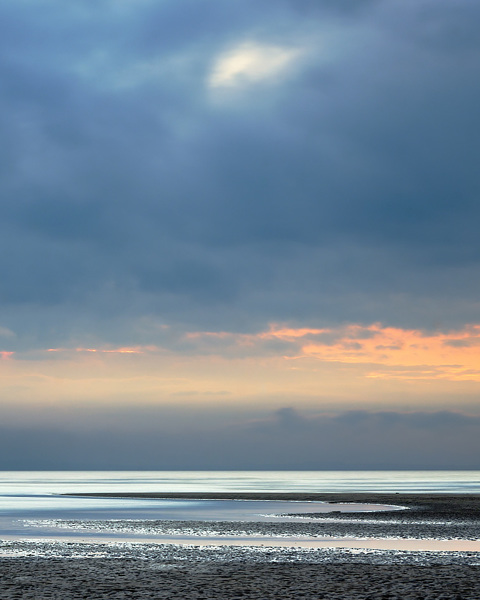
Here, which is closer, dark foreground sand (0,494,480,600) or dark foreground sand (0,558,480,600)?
dark foreground sand (0,558,480,600)

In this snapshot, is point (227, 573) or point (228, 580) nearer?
point (228, 580)

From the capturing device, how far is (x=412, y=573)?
83.1 ft

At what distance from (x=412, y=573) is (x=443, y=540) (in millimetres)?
13350

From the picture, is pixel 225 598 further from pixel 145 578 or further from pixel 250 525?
pixel 250 525

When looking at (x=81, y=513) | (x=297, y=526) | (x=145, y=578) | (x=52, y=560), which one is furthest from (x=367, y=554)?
(x=81, y=513)

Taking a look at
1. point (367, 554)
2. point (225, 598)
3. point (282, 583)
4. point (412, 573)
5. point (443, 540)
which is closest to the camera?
point (225, 598)

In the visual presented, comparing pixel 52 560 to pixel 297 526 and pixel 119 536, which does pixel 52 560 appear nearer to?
pixel 119 536

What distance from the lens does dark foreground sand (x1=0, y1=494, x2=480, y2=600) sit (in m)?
21.4

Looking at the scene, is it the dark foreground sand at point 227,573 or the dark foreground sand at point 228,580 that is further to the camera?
the dark foreground sand at point 227,573

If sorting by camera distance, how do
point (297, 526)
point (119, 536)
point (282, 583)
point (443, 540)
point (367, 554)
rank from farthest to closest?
point (297, 526) < point (119, 536) < point (443, 540) < point (367, 554) < point (282, 583)

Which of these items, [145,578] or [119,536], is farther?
[119,536]

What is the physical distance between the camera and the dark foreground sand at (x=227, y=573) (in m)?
21.4

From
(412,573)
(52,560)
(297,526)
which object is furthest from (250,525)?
(412,573)

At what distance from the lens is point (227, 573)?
2556 centimetres
